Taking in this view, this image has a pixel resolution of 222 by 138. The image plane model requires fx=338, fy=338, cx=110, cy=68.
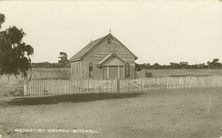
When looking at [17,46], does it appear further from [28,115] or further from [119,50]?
[119,50]

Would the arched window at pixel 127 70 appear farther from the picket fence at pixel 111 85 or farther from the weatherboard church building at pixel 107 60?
the picket fence at pixel 111 85

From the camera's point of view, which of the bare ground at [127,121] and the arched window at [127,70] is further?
the arched window at [127,70]

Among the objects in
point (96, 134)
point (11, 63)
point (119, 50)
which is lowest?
point (96, 134)

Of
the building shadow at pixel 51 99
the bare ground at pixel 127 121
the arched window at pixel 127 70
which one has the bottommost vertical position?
the bare ground at pixel 127 121

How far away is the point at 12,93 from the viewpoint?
2812cm

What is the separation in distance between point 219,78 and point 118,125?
25219 mm

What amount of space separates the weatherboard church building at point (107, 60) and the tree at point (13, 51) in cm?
1840

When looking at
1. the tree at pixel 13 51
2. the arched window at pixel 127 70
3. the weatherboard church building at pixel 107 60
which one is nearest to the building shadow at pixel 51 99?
the tree at pixel 13 51

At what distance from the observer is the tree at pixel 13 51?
1845cm

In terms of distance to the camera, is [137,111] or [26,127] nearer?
[26,127]

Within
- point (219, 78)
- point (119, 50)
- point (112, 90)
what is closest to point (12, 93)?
point (112, 90)

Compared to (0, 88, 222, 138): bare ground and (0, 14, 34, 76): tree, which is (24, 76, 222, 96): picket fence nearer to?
(0, 14, 34, 76): tree

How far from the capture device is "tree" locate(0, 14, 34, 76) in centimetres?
1845

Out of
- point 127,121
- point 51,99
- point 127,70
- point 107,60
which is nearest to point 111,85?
point 51,99
